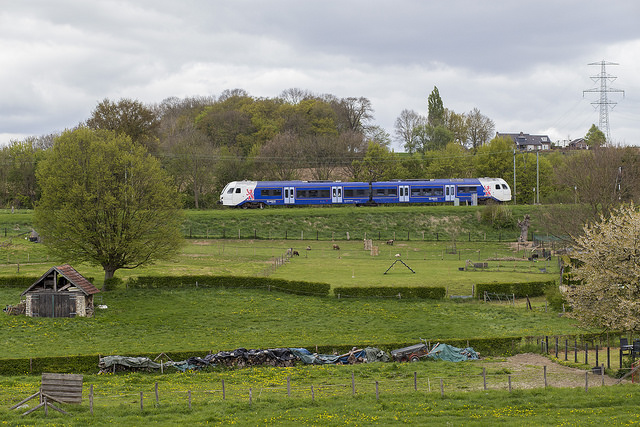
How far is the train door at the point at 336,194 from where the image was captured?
9906 cm

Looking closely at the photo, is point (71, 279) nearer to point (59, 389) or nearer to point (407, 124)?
point (59, 389)

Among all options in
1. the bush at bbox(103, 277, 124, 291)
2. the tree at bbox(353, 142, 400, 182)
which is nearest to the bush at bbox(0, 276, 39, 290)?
the bush at bbox(103, 277, 124, 291)

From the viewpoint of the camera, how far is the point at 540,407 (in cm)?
2511

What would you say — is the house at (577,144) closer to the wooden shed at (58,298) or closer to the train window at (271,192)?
the train window at (271,192)

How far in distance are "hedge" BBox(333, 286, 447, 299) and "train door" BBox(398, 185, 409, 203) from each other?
50.1 metres

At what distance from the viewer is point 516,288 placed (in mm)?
52219

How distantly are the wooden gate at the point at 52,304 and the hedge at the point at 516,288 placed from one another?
29691mm

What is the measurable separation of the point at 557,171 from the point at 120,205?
55.7 metres

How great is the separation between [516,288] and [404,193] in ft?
160

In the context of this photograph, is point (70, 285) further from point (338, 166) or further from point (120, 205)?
point (338, 166)

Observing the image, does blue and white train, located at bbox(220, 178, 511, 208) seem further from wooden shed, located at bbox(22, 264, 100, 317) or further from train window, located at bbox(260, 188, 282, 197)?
wooden shed, located at bbox(22, 264, 100, 317)

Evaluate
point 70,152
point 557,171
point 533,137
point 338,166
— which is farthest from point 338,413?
point 533,137

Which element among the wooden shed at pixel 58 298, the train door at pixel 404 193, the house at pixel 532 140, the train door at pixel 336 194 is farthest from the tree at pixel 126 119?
the house at pixel 532 140

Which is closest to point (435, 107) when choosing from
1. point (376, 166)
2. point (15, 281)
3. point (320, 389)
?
point (376, 166)
